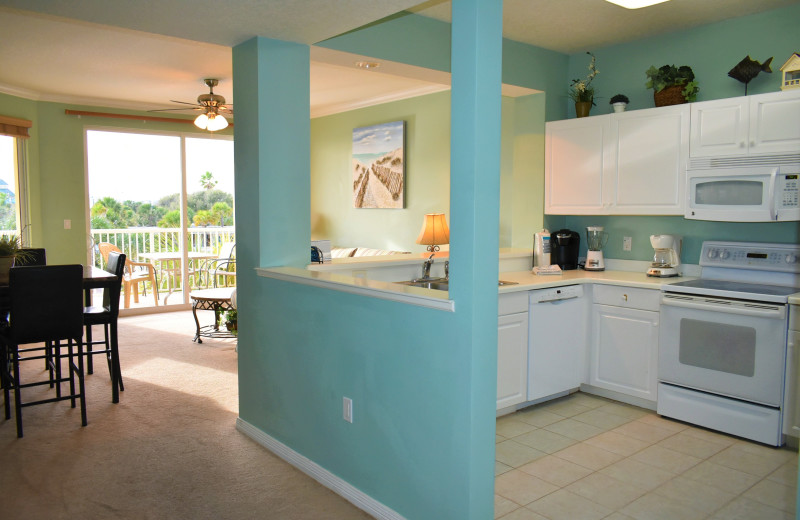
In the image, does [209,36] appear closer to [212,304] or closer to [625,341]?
[212,304]

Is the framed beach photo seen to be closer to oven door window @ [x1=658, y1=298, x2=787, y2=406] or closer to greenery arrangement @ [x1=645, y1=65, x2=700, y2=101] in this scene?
greenery arrangement @ [x1=645, y1=65, x2=700, y2=101]

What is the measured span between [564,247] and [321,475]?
265cm

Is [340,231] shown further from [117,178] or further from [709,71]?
[709,71]

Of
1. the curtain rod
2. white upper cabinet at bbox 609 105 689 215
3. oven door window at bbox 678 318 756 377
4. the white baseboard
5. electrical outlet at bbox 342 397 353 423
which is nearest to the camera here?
the white baseboard

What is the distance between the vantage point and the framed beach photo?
6.17 m

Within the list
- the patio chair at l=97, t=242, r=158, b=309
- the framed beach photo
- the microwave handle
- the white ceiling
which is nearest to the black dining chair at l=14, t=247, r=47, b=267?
the white ceiling

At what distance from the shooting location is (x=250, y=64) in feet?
10.6

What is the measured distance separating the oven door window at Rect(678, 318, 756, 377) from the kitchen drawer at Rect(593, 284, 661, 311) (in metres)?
0.24

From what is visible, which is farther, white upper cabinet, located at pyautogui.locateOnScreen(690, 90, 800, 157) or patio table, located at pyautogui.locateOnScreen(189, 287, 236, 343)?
patio table, located at pyautogui.locateOnScreen(189, 287, 236, 343)

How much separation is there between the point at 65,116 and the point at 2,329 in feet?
13.2

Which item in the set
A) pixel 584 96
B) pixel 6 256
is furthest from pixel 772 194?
pixel 6 256

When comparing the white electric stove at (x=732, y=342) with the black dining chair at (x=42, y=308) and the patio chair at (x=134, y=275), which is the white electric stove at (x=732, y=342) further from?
the patio chair at (x=134, y=275)

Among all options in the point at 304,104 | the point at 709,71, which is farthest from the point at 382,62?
the point at 709,71

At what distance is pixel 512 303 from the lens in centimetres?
358
